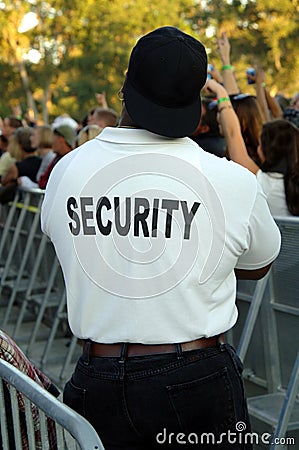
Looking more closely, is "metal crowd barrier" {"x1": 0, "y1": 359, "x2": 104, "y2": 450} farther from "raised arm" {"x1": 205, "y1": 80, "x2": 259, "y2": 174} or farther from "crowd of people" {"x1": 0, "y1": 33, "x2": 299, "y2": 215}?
"raised arm" {"x1": 205, "y1": 80, "x2": 259, "y2": 174}

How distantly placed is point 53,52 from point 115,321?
4837cm

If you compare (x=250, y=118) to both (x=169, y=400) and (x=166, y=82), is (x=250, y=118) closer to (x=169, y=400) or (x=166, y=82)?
(x=166, y=82)

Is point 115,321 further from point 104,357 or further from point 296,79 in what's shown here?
point 296,79

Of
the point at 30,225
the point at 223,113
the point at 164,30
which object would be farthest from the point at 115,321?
the point at 30,225

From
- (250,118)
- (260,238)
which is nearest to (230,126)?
(250,118)

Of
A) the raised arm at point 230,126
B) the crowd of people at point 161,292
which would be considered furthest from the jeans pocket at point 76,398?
the raised arm at point 230,126

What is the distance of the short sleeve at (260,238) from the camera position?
2369mm

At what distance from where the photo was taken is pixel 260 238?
2.40 meters

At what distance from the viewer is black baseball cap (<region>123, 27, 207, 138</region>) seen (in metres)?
2.32

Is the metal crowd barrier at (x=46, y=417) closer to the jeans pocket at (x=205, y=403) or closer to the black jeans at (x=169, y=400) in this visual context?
the black jeans at (x=169, y=400)

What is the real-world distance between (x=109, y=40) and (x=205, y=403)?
48.1 meters

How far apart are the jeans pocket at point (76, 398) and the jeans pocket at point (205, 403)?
11.3 inches

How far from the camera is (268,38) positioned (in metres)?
45.8

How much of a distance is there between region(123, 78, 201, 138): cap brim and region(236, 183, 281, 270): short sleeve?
0.28 m
